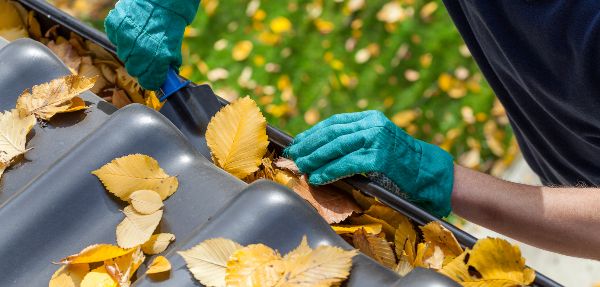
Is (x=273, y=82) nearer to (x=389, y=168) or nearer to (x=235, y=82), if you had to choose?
(x=235, y=82)

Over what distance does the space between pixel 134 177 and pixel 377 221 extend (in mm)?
448

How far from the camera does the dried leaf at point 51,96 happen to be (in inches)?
50.4

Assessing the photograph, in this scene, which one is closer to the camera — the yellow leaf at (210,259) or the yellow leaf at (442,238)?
the yellow leaf at (210,259)

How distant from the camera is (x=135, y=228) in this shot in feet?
3.66

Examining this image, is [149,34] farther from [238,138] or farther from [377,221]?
[377,221]

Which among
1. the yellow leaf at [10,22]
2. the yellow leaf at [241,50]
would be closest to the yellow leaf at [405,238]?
the yellow leaf at [10,22]

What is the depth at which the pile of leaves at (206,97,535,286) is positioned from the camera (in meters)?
1.12

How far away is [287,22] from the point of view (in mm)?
3309

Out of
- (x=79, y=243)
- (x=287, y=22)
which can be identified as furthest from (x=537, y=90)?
(x=287, y=22)

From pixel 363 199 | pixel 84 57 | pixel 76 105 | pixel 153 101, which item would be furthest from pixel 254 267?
pixel 84 57

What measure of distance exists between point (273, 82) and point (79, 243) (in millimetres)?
2051

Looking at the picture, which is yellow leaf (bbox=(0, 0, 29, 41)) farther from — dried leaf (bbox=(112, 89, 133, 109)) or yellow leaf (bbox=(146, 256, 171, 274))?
yellow leaf (bbox=(146, 256, 171, 274))

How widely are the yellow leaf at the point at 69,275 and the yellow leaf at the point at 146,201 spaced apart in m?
0.13

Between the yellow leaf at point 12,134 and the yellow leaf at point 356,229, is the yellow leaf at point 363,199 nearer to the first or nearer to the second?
the yellow leaf at point 356,229
